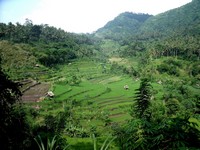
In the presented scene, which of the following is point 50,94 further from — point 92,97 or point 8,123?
point 8,123

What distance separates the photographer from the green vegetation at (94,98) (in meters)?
4.87

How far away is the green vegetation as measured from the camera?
487 cm

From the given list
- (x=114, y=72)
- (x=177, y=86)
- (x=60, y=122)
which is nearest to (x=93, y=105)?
(x=60, y=122)

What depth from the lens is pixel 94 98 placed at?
178 feet

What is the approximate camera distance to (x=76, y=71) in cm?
7831

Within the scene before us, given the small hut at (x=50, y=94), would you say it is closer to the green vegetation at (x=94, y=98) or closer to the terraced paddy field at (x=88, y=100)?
the green vegetation at (x=94, y=98)

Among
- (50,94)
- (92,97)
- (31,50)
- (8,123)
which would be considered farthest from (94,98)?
(8,123)

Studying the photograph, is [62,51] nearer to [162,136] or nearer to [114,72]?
[114,72]

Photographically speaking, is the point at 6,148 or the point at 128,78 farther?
the point at 128,78

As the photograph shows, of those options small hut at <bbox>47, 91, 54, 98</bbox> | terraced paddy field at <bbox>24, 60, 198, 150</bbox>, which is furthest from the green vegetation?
terraced paddy field at <bbox>24, 60, 198, 150</bbox>

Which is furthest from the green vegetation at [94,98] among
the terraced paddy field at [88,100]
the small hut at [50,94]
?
the terraced paddy field at [88,100]

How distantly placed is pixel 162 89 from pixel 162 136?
61135mm

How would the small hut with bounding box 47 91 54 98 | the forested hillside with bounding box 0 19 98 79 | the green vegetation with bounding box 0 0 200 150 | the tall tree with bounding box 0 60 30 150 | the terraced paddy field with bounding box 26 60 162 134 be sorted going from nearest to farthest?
the green vegetation with bounding box 0 0 200 150 < the tall tree with bounding box 0 60 30 150 < the terraced paddy field with bounding box 26 60 162 134 < the small hut with bounding box 47 91 54 98 < the forested hillside with bounding box 0 19 98 79

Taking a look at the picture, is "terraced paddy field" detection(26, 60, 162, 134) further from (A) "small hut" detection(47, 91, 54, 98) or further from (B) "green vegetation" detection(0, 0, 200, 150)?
(A) "small hut" detection(47, 91, 54, 98)
